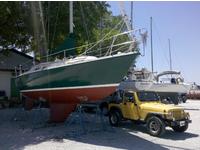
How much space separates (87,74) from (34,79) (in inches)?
157

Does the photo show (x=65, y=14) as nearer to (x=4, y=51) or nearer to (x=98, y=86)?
(x=4, y=51)

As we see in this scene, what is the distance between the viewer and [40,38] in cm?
2017

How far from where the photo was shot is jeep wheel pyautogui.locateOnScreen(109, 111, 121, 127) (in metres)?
13.9

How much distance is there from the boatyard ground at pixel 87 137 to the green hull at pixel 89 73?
6.01 feet

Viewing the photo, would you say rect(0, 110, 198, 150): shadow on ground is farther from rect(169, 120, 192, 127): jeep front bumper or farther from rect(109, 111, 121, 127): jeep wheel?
rect(169, 120, 192, 127): jeep front bumper

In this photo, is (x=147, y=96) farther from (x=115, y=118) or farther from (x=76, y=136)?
(x=76, y=136)

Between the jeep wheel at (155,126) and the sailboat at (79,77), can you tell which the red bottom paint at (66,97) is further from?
the jeep wheel at (155,126)

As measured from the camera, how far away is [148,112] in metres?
12.3

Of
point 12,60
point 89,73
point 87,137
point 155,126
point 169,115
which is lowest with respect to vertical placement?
point 87,137

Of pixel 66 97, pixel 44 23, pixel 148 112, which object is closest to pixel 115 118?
pixel 148 112

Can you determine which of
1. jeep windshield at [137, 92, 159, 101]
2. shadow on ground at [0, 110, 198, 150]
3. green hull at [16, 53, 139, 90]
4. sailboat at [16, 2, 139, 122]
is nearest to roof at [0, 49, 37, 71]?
sailboat at [16, 2, 139, 122]

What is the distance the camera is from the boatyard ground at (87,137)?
33.5 feet

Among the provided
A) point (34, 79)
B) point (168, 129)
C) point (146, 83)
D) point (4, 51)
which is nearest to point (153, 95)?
point (168, 129)

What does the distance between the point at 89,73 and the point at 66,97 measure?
1.75 meters
